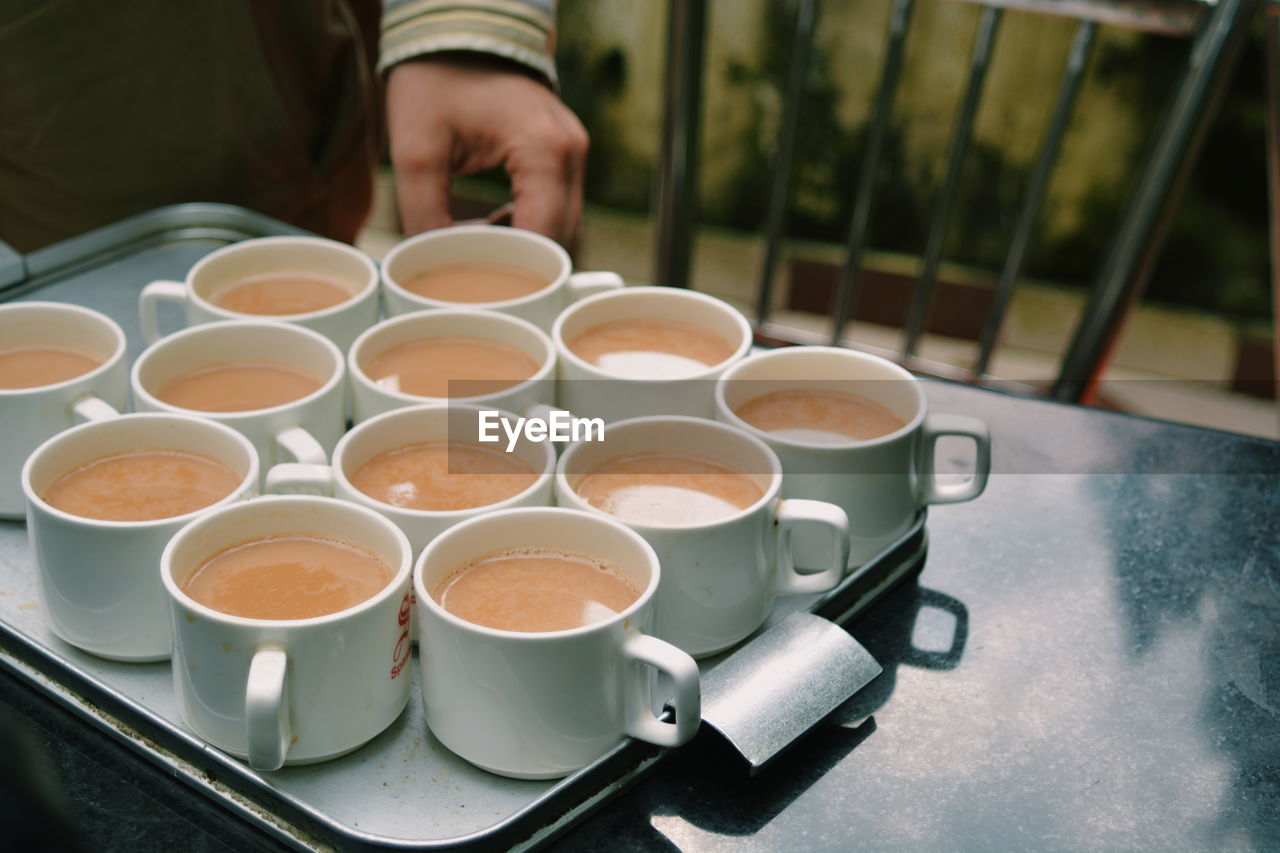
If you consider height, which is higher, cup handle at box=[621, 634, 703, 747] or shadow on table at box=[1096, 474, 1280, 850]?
cup handle at box=[621, 634, 703, 747]

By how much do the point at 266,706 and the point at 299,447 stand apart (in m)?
0.31

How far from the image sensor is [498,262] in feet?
4.46

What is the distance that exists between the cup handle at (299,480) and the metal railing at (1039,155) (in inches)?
28.1

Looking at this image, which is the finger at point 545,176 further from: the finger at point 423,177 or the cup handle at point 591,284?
the cup handle at point 591,284

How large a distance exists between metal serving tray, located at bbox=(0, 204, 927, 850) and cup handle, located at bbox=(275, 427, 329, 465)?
7.7 inches

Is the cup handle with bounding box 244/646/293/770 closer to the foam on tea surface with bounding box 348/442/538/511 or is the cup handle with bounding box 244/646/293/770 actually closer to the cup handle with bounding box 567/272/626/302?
the foam on tea surface with bounding box 348/442/538/511

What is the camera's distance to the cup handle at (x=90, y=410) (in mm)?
982

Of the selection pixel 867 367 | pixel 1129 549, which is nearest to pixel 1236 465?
pixel 1129 549

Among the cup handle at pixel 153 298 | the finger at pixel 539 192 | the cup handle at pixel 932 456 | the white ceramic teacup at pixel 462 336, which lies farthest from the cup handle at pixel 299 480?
the finger at pixel 539 192

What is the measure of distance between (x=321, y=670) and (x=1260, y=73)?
3.07 metres

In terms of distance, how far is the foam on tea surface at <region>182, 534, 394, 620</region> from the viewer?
0.79m

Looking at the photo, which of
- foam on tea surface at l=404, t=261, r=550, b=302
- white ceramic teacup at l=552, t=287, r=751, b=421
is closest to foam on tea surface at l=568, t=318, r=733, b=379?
white ceramic teacup at l=552, t=287, r=751, b=421

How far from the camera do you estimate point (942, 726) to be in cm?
85

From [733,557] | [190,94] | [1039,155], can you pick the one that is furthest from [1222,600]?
[190,94]
